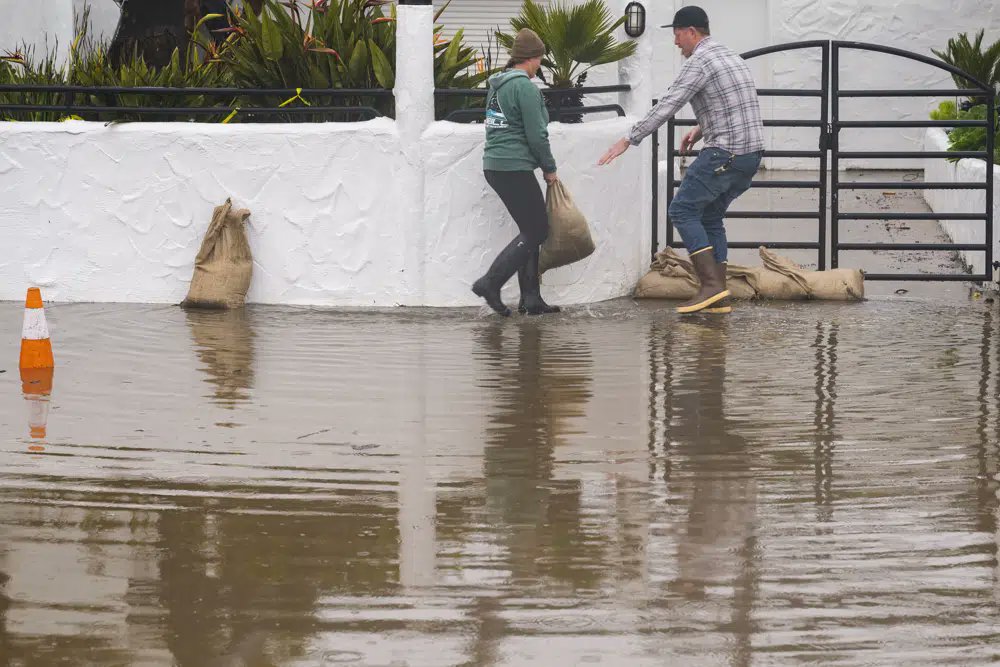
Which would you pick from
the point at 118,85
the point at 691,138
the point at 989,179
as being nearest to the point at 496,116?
the point at 691,138

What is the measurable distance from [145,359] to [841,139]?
1426 centimetres

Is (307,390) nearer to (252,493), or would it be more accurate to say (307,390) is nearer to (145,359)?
(145,359)

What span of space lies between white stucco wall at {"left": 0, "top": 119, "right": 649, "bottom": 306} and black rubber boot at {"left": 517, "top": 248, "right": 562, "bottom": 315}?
1.17 feet

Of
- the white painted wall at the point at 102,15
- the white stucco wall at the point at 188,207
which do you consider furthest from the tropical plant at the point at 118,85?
the white painted wall at the point at 102,15

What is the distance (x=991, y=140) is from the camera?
11414 millimetres

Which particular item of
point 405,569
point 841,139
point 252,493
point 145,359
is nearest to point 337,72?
point 145,359

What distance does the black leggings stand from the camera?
10.2 metres

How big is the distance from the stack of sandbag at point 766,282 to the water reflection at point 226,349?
9.97 ft

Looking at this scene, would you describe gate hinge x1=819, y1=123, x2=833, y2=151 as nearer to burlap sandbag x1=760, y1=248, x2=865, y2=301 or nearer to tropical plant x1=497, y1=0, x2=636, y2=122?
burlap sandbag x1=760, y1=248, x2=865, y2=301

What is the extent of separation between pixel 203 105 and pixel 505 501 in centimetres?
695

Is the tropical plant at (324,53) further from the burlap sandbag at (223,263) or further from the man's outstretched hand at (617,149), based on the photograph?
the man's outstretched hand at (617,149)

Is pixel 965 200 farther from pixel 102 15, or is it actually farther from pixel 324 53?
pixel 102 15

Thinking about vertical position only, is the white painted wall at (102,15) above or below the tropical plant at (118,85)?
above

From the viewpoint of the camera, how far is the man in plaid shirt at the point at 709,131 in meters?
10.2
